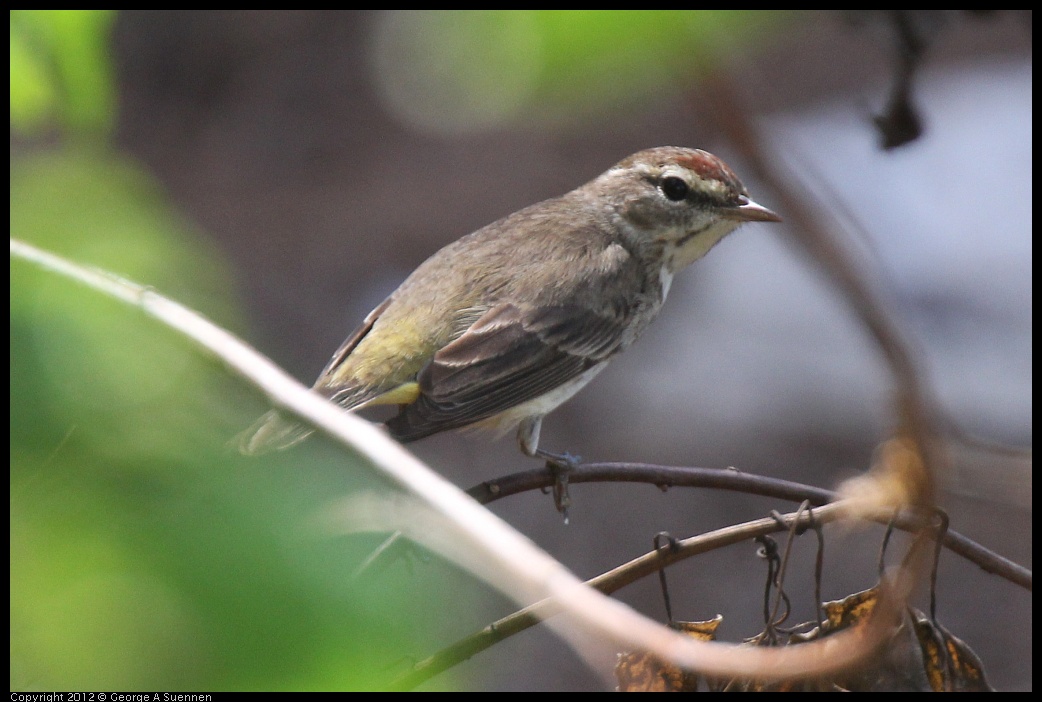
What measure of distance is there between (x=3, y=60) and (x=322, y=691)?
111 cm

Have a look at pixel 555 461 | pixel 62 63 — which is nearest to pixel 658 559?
pixel 62 63

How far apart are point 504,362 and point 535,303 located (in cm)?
34

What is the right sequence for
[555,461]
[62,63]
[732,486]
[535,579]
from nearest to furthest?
[535,579] → [62,63] → [732,486] → [555,461]

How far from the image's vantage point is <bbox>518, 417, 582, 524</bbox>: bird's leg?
10.3 ft

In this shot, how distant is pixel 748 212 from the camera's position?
3959mm

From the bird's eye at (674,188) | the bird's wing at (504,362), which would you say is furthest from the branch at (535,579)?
the bird's eye at (674,188)

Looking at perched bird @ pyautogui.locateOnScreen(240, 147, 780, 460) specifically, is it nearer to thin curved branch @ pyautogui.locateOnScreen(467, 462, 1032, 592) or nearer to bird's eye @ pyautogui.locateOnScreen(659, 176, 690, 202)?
bird's eye @ pyautogui.locateOnScreen(659, 176, 690, 202)

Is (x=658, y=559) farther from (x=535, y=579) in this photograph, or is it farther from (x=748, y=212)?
(x=748, y=212)

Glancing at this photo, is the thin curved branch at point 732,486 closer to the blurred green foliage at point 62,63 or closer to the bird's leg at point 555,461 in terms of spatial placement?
the bird's leg at point 555,461

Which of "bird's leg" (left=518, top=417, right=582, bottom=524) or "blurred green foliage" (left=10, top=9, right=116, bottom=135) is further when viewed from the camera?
"bird's leg" (left=518, top=417, right=582, bottom=524)

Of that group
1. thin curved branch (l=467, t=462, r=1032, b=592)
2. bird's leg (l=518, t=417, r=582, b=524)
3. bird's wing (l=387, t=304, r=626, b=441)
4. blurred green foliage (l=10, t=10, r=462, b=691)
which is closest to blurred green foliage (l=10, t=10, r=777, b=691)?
blurred green foliage (l=10, t=10, r=462, b=691)

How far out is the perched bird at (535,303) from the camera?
365 cm

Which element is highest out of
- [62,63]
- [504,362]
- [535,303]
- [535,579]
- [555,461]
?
[535,303]

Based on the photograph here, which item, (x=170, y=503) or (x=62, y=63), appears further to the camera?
A: (x=62, y=63)
